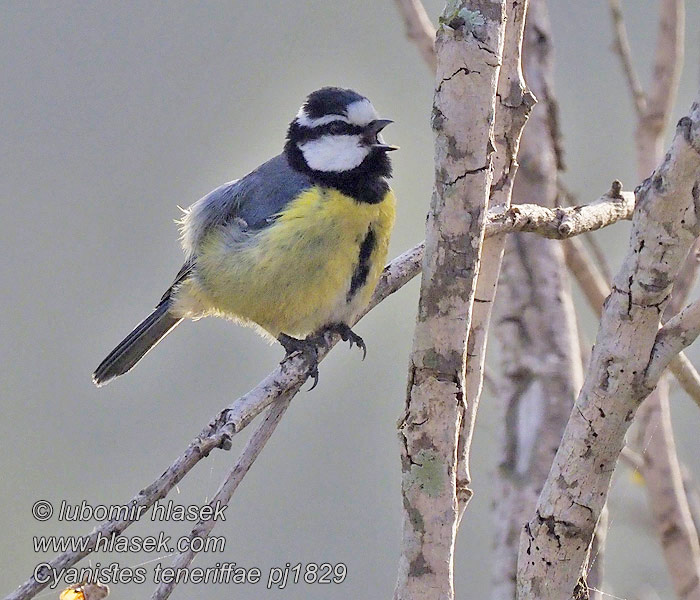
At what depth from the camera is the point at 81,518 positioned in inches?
89.7

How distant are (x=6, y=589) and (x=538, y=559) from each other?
10.3 feet

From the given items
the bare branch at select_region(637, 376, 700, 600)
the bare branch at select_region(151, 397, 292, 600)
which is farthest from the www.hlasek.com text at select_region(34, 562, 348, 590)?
the bare branch at select_region(637, 376, 700, 600)

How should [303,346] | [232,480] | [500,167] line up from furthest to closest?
[303,346], [500,167], [232,480]

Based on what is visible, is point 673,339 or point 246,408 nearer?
point 673,339

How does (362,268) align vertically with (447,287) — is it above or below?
above

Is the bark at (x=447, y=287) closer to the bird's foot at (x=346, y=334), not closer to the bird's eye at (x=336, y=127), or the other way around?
the bird's foot at (x=346, y=334)

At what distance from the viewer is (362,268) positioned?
2.69 metres

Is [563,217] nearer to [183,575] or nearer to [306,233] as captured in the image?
[306,233]

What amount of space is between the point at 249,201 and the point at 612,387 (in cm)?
176

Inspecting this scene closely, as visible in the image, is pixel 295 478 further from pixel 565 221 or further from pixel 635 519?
pixel 565 221

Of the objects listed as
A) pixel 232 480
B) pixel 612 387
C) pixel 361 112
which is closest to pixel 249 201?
pixel 361 112

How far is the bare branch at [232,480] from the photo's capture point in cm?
149

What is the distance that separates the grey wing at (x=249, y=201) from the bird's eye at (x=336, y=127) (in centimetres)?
16

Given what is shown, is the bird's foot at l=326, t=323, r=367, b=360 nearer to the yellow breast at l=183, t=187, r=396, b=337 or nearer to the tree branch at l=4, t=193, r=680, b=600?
the yellow breast at l=183, t=187, r=396, b=337
